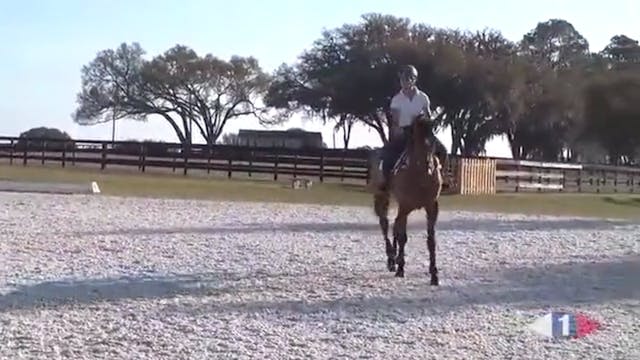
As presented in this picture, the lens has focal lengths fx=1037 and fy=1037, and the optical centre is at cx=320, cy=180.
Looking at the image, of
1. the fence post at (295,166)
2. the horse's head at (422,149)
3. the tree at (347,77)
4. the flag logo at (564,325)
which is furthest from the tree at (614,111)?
the flag logo at (564,325)

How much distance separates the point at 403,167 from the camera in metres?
11.8

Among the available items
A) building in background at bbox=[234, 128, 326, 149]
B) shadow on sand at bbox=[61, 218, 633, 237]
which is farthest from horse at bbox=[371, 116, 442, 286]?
building in background at bbox=[234, 128, 326, 149]

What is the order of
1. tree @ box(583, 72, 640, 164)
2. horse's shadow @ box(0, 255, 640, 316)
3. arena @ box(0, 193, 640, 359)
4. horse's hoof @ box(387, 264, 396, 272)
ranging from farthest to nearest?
tree @ box(583, 72, 640, 164), horse's hoof @ box(387, 264, 396, 272), horse's shadow @ box(0, 255, 640, 316), arena @ box(0, 193, 640, 359)

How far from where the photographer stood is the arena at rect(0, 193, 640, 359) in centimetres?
811

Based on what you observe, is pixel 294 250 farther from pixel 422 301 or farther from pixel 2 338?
pixel 2 338

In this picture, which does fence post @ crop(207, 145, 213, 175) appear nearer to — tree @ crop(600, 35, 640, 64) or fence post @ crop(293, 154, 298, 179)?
fence post @ crop(293, 154, 298, 179)

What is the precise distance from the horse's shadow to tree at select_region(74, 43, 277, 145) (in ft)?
213

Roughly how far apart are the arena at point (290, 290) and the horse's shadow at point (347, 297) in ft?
0.07

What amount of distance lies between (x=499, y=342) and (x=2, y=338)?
155 inches

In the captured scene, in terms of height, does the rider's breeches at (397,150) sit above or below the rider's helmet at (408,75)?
below


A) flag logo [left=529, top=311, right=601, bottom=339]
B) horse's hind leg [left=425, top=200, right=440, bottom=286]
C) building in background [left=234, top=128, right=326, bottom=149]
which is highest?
building in background [left=234, top=128, right=326, bottom=149]

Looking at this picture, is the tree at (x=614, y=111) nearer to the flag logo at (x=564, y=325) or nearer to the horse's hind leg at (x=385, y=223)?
the horse's hind leg at (x=385, y=223)

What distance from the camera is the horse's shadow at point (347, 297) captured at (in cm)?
995

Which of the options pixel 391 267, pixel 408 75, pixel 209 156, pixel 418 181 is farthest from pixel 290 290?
pixel 209 156
